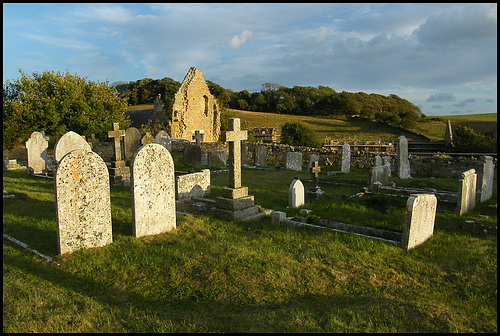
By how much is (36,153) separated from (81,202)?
12.4m

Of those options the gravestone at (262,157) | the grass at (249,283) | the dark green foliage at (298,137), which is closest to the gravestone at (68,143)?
the grass at (249,283)

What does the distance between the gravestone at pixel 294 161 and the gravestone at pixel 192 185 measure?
8.22m

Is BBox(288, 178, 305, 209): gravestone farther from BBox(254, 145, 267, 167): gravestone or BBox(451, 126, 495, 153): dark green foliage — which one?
BBox(451, 126, 495, 153): dark green foliage

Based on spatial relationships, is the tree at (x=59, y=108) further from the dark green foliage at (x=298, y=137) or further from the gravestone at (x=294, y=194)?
the gravestone at (x=294, y=194)

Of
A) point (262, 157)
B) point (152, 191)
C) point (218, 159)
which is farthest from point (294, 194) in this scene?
point (218, 159)

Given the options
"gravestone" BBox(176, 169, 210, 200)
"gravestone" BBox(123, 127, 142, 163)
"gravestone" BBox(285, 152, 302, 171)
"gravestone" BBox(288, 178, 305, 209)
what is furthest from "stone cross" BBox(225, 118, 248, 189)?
"gravestone" BBox(285, 152, 302, 171)

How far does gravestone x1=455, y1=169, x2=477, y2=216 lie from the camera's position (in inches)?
312

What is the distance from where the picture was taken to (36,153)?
602 inches

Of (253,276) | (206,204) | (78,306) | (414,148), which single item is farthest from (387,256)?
(414,148)

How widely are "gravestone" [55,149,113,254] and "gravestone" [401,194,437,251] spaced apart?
16.9 ft

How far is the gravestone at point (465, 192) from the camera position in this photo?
7934 millimetres

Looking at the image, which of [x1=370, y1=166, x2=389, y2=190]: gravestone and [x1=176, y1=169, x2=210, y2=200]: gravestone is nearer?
[x1=176, y1=169, x2=210, y2=200]: gravestone

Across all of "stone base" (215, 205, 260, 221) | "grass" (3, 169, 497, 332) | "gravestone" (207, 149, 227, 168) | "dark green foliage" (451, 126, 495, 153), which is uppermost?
"dark green foliage" (451, 126, 495, 153)

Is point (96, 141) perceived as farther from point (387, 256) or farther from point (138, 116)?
point (387, 256)
